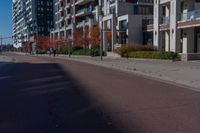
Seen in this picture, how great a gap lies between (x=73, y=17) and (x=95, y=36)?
25.4 meters

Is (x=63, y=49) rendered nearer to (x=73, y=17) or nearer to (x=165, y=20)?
(x=73, y=17)

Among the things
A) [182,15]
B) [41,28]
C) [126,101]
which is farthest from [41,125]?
[41,28]

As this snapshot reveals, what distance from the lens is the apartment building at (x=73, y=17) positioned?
281 feet

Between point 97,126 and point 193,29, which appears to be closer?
point 97,126

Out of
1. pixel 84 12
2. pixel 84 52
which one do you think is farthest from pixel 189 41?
pixel 84 12

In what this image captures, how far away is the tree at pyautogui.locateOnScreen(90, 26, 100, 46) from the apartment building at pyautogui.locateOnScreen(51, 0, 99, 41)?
16.1 ft

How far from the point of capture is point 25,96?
43.2 feet

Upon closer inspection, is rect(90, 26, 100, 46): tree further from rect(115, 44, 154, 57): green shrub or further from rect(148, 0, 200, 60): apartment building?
rect(148, 0, 200, 60): apartment building

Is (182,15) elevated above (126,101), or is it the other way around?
(182,15)

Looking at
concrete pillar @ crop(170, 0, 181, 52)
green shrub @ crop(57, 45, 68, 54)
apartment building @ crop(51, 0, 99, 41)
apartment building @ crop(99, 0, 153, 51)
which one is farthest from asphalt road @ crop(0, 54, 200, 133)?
green shrub @ crop(57, 45, 68, 54)

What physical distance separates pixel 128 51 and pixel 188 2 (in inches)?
422

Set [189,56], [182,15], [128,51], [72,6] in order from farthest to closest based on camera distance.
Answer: [72,6] → [128,51] → [182,15] → [189,56]

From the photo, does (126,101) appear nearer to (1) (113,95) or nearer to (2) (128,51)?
(1) (113,95)

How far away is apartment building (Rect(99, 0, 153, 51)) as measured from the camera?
63.7 metres
